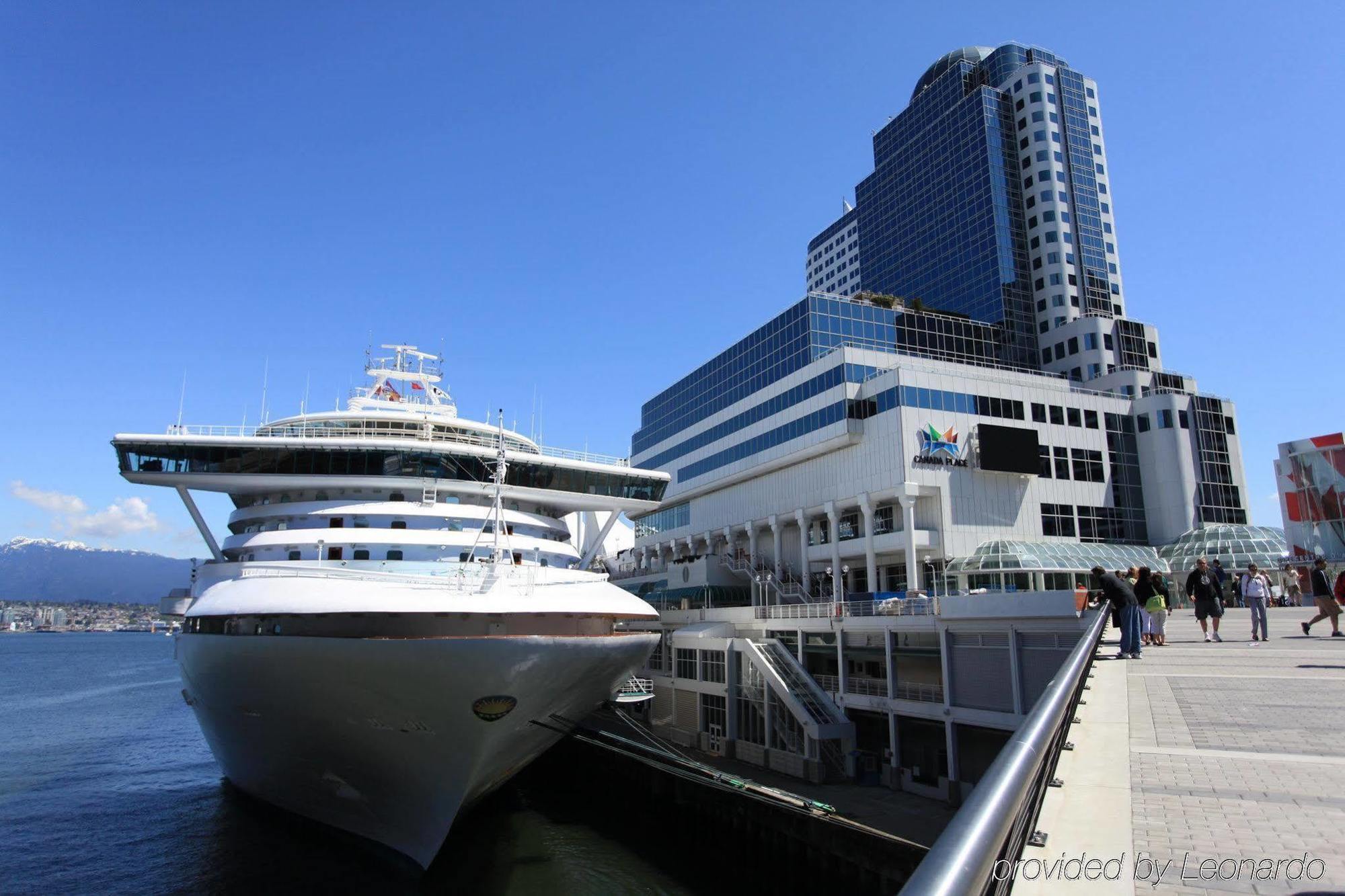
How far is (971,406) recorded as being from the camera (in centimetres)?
4434

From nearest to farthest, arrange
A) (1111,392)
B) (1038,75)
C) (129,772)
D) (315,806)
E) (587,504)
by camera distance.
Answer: (315,806) < (587,504) < (129,772) < (1111,392) < (1038,75)

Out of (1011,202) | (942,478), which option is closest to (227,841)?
(942,478)

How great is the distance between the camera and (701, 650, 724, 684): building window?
37188 mm

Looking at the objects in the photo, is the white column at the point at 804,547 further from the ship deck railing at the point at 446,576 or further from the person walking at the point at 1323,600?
the person walking at the point at 1323,600

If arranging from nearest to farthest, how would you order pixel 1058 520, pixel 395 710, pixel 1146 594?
pixel 395 710, pixel 1146 594, pixel 1058 520

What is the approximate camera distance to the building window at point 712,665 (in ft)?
122

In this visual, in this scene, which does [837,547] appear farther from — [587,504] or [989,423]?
[587,504]

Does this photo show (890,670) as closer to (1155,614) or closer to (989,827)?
(1155,614)

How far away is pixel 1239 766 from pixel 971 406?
Answer: 40245 mm

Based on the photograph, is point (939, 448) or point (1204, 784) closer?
point (1204, 784)

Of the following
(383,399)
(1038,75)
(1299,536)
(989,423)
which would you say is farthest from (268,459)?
(1038,75)

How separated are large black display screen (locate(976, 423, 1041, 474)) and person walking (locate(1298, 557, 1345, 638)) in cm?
2604

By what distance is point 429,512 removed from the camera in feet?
74.9

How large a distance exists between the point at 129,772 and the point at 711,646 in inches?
1006
